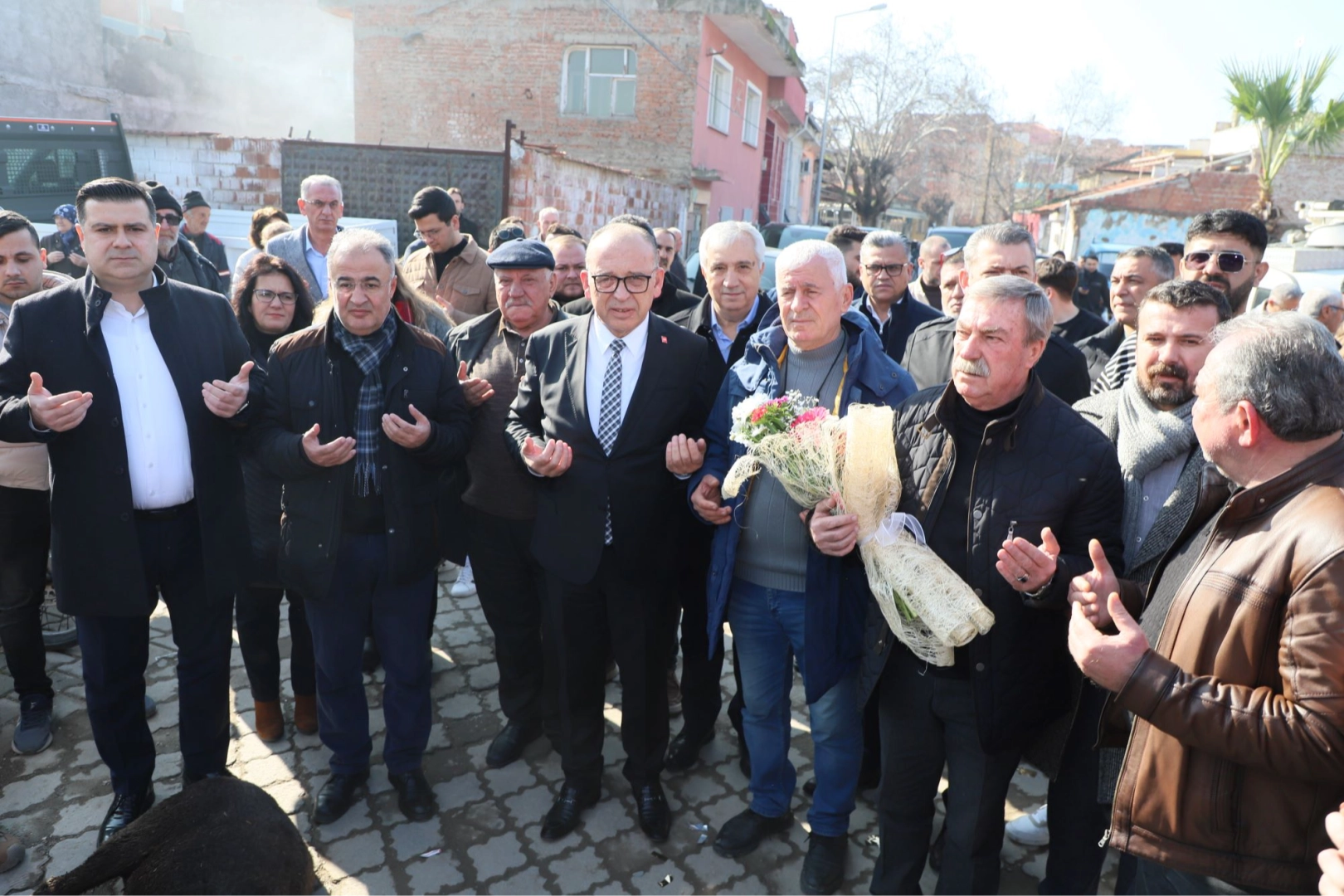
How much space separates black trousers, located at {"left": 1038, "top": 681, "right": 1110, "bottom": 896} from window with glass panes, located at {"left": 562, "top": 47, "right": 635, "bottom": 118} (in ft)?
62.6

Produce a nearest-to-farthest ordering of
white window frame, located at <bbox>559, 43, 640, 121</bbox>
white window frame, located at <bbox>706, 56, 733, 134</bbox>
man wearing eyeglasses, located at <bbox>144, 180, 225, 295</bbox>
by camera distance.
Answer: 1. man wearing eyeglasses, located at <bbox>144, 180, 225, 295</bbox>
2. white window frame, located at <bbox>559, 43, 640, 121</bbox>
3. white window frame, located at <bbox>706, 56, 733, 134</bbox>

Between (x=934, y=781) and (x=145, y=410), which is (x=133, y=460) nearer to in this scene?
(x=145, y=410)

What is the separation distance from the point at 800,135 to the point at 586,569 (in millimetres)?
36433

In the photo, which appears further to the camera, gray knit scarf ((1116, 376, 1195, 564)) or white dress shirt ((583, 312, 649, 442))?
white dress shirt ((583, 312, 649, 442))

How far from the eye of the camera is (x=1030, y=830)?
360 centimetres

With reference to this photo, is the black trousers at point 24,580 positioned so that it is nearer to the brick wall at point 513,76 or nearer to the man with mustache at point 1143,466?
the man with mustache at point 1143,466

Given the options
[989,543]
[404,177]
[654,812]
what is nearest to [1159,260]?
[989,543]

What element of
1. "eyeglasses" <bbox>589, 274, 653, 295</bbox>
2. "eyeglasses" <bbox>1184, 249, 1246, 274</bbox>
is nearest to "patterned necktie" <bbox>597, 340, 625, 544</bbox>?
"eyeglasses" <bbox>589, 274, 653, 295</bbox>

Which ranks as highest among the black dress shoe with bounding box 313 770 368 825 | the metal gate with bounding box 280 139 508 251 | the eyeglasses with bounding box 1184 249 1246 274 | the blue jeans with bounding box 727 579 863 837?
the metal gate with bounding box 280 139 508 251

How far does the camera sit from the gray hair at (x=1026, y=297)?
2.62 metres

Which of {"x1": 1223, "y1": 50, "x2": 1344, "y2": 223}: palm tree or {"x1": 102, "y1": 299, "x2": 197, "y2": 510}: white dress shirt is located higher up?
{"x1": 1223, "y1": 50, "x2": 1344, "y2": 223}: palm tree

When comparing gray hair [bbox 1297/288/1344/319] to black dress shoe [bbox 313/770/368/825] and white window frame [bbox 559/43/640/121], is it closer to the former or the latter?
black dress shoe [bbox 313/770/368/825]

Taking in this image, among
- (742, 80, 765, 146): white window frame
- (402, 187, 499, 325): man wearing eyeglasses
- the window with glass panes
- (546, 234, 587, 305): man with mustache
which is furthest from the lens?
(742, 80, 765, 146): white window frame

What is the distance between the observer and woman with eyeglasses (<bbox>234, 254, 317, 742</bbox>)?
4.10 meters
